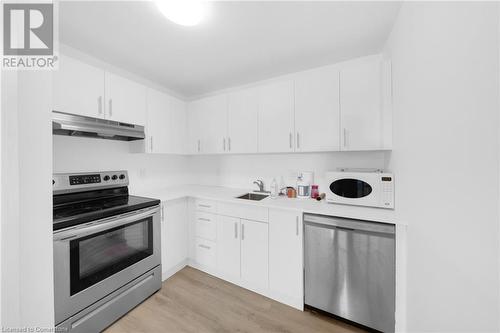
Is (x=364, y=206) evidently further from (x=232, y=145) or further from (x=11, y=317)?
(x=11, y=317)

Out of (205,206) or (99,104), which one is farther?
(205,206)

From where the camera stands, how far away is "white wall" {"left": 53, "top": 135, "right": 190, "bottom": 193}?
178cm

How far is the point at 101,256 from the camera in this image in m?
1.47

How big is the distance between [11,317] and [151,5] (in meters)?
1.69

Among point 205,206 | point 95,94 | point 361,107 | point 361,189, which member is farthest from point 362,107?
point 95,94

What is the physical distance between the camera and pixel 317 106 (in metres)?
1.88

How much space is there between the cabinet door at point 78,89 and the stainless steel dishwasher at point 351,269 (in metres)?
2.15

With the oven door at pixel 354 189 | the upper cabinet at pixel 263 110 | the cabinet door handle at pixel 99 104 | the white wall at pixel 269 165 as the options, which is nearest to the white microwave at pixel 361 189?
the oven door at pixel 354 189

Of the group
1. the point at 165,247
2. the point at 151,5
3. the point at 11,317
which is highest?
the point at 151,5

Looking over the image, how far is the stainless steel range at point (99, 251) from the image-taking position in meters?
1.26

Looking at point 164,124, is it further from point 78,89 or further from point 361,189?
point 361,189

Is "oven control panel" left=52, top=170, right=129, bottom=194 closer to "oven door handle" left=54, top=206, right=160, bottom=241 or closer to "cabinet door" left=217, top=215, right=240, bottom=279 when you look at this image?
"oven door handle" left=54, top=206, right=160, bottom=241

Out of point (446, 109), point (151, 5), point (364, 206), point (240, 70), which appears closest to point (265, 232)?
point (364, 206)

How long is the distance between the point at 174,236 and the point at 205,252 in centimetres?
40
